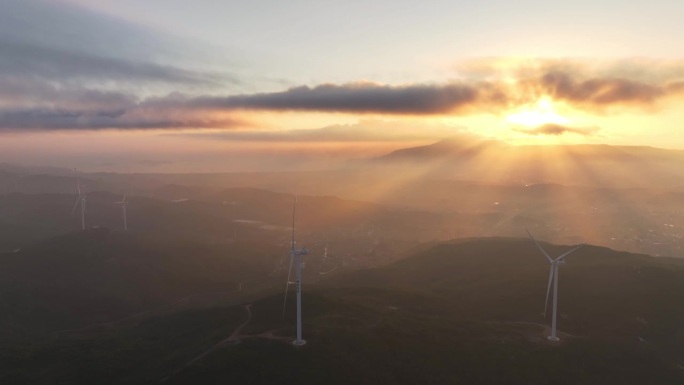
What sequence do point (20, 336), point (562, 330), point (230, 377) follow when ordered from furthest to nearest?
point (20, 336)
point (562, 330)
point (230, 377)

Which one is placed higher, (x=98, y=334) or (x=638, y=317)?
(x=638, y=317)

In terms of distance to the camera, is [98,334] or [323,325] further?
[98,334]

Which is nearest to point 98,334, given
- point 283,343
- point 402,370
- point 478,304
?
point 283,343

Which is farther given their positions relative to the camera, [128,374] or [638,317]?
[638,317]

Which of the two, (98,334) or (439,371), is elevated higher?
(439,371)

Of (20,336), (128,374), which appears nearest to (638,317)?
(128,374)

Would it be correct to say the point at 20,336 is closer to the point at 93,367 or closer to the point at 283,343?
the point at 93,367

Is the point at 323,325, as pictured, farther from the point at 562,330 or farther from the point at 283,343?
the point at 562,330

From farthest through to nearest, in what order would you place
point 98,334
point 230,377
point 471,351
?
point 98,334 → point 471,351 → point 230,377

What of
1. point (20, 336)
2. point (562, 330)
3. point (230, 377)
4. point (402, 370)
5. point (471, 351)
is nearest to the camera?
point (230, 377)
